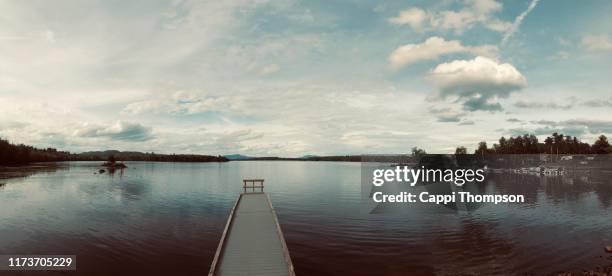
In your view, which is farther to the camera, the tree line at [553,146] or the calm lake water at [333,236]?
the tree line at [553,146]

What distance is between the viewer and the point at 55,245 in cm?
2483

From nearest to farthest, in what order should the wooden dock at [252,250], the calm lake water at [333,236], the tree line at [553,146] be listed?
the wooden dock at [252,250]
the calm lake water at [333,236]
the tree line at [553,146]

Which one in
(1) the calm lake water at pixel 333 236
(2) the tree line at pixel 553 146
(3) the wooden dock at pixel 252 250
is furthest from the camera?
(2) the tree line at pixel 553 146

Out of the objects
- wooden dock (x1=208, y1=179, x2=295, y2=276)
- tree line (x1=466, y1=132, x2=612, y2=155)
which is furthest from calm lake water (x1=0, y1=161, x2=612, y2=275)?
tree line (x1=466, y1=132, x2=612, y2=155)

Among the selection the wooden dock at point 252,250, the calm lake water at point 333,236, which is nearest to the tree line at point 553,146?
the calm lake water at point 333,236

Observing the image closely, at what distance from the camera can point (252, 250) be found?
62.7 ft

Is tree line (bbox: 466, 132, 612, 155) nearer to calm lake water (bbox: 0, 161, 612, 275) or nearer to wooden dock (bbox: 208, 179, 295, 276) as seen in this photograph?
calm lake water (bbox: 0, 161, 612, 275)

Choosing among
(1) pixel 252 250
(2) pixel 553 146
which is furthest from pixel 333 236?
(2) pixel 553 146

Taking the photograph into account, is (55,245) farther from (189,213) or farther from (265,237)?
(265,237)

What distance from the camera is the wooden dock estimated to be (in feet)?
53.8

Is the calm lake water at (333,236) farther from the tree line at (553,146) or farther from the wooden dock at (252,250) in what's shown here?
the tree line at (553,146)

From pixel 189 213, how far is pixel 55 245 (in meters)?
14.1

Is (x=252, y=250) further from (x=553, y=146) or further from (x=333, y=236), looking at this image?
(x=553, y=146)

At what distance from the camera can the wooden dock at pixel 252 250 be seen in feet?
53.8
